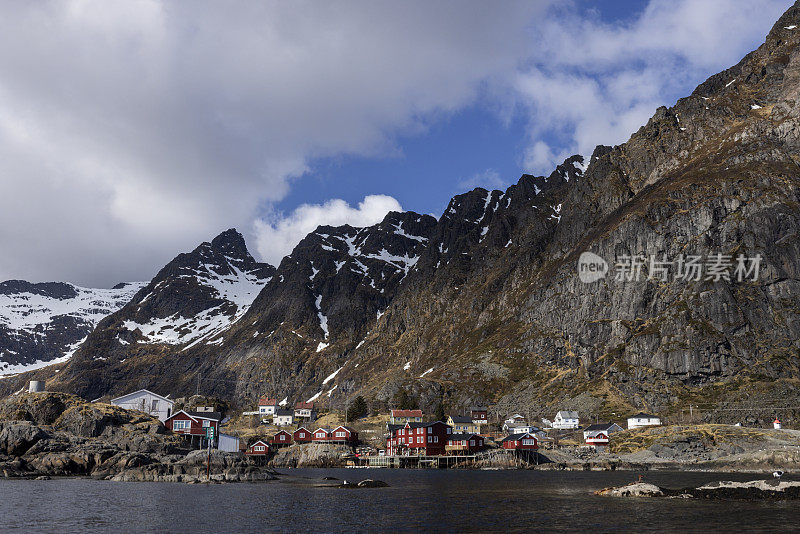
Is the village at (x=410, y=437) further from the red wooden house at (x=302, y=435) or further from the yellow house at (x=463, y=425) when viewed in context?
the yellow house at (x=463, y=425)

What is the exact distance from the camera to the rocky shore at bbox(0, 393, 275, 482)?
307ft

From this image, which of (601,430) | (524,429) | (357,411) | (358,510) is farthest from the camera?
(357,411)

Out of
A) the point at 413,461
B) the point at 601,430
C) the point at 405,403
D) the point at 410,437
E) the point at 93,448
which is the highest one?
the point at 405,403

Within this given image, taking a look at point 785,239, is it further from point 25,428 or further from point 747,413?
point 25,428

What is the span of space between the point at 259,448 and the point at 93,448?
49585mm

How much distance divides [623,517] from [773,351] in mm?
143869

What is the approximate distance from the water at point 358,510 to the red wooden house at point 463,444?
6020 cm

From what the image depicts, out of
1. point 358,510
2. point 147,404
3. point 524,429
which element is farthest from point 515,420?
point 358,510

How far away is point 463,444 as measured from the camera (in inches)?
5502

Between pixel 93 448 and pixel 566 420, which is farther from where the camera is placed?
pixel 566 420

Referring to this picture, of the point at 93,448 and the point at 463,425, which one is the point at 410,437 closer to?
the point at 463,425

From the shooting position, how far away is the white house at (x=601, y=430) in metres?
141

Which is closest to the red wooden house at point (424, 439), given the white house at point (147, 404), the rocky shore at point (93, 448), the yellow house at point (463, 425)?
the yellow house at point (463, 425)

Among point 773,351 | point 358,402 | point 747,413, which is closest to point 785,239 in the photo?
point 773,351
